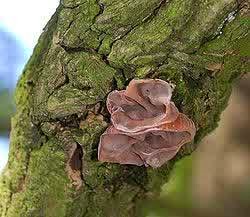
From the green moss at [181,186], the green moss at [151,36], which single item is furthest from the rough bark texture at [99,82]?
the green moss at [181,186]

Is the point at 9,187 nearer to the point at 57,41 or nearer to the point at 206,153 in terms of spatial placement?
the point at 57,41

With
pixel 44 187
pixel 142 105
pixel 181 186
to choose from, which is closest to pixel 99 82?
pixel 142 105

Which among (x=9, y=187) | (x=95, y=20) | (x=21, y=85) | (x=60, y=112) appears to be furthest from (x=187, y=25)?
(x=9, y=187)

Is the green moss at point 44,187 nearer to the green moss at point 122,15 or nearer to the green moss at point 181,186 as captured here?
the green moss at point 122,15

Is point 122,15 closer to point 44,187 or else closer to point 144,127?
point 144,127

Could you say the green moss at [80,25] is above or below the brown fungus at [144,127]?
above

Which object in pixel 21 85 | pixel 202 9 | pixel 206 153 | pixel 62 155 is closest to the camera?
pixel 202 9
